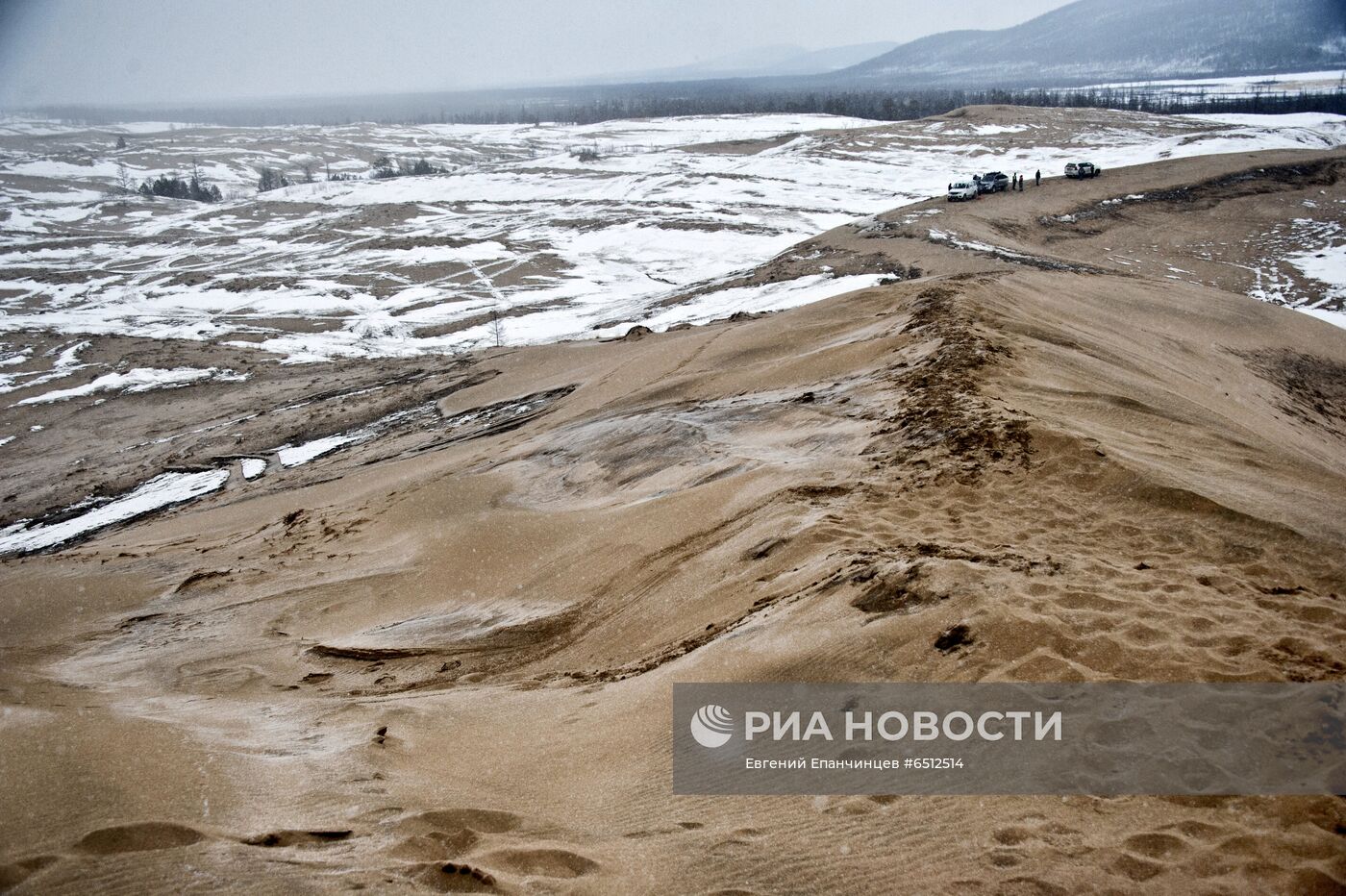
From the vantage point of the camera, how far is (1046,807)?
4.09 metres

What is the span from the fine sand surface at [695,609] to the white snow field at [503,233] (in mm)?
12353

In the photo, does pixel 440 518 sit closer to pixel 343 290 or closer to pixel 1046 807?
pixel 1046 807

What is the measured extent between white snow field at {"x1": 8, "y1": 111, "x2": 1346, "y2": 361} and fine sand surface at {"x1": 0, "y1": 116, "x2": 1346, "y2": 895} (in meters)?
12.4

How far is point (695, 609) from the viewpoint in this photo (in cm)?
708

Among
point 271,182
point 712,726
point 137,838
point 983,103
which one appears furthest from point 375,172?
point 137,838

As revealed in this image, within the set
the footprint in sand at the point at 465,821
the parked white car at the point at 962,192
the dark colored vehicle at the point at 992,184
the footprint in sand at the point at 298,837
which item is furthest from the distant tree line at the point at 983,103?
the footprint in sand at the point at 298,837

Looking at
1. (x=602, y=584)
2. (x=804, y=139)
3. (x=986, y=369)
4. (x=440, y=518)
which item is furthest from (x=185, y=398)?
(x=804, y=139)

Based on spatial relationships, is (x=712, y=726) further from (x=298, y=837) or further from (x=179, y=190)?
(x=179, y=190)

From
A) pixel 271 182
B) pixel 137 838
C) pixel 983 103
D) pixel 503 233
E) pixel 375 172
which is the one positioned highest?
pixel 983 103

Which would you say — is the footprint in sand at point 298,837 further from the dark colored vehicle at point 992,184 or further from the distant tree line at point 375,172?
the distant tree line at point 375,172

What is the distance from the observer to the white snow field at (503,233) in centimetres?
3127

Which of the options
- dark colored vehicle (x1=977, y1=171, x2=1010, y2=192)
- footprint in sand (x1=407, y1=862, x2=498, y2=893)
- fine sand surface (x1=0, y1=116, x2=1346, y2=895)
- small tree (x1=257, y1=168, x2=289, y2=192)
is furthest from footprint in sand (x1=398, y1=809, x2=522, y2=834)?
small tree (x1=257, y1=168, x2=289, y2=192)

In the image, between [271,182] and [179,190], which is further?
[271,182]

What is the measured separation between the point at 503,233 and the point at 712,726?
1726 inches
